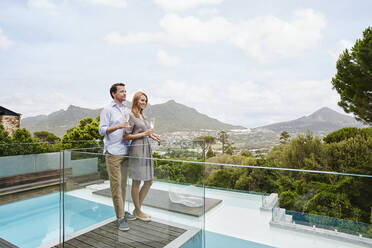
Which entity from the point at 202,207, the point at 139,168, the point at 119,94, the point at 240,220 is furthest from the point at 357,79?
the point at 139,168

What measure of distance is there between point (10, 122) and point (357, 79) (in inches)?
745

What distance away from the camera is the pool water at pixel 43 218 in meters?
2.14

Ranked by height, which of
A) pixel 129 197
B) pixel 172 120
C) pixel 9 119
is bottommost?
pixel 129 197

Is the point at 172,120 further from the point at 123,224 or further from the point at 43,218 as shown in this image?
the point at 123,224


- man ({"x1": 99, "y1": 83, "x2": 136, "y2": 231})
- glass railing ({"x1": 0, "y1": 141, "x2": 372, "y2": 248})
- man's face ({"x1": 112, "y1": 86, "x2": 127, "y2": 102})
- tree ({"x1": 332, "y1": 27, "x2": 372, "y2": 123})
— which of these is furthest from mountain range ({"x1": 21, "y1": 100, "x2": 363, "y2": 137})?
man ({"x1": 99, "y1": 83, "x2": 136, "y2": 231})

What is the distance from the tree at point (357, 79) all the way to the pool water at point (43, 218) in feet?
27.2

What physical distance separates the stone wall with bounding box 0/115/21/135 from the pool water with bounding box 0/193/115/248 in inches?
490

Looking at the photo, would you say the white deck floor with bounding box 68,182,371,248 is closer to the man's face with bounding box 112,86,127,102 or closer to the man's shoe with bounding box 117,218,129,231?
the man's shoe with bounding box 117,218,129,231

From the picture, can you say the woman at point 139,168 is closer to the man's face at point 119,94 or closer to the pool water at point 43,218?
the pool water at point 43,218

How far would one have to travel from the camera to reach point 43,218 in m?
4.70

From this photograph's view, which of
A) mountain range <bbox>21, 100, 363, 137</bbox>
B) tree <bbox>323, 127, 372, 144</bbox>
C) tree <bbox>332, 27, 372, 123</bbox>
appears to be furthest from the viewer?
mountain range <bbox>21, 100, 363, 137</bbox>

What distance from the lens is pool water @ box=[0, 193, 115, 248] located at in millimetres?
2141

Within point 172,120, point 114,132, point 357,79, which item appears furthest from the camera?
point 172,120

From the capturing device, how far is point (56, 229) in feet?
13.5
